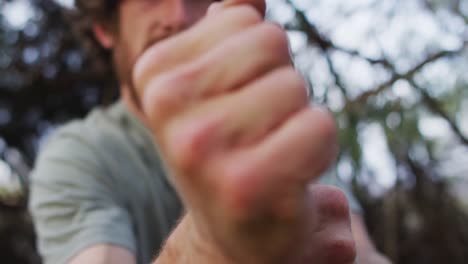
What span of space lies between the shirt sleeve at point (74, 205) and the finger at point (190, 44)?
1.74 feet

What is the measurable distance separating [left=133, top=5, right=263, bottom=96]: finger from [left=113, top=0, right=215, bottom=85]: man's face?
749mm

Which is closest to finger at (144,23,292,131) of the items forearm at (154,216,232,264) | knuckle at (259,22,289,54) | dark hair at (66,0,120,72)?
knuckle at (259,22,289,54)

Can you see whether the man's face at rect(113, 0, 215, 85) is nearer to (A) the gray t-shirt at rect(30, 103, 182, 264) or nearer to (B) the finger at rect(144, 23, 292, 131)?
(A) the gray t-shirt at rect(30, 103, 182, 264)

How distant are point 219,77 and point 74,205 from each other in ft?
2.15

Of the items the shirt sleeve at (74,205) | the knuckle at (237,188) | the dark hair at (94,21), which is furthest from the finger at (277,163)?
the dark hair at (94,21)

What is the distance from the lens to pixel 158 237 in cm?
104

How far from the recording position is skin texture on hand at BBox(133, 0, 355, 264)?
25 cm

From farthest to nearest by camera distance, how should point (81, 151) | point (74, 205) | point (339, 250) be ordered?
1. point (81, 151)
2. point (74, 205)
3. point (339, 250)

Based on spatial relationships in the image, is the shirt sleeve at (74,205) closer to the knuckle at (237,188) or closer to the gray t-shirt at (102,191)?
the gray t-shirt at (102,191)

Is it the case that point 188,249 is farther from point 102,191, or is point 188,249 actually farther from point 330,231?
point 102,191

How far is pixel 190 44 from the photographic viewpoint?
0.98 ft

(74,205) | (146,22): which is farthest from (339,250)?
(146,22)

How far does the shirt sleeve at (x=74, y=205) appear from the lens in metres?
0.79

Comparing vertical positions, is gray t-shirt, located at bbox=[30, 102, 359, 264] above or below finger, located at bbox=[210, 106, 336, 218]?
below
